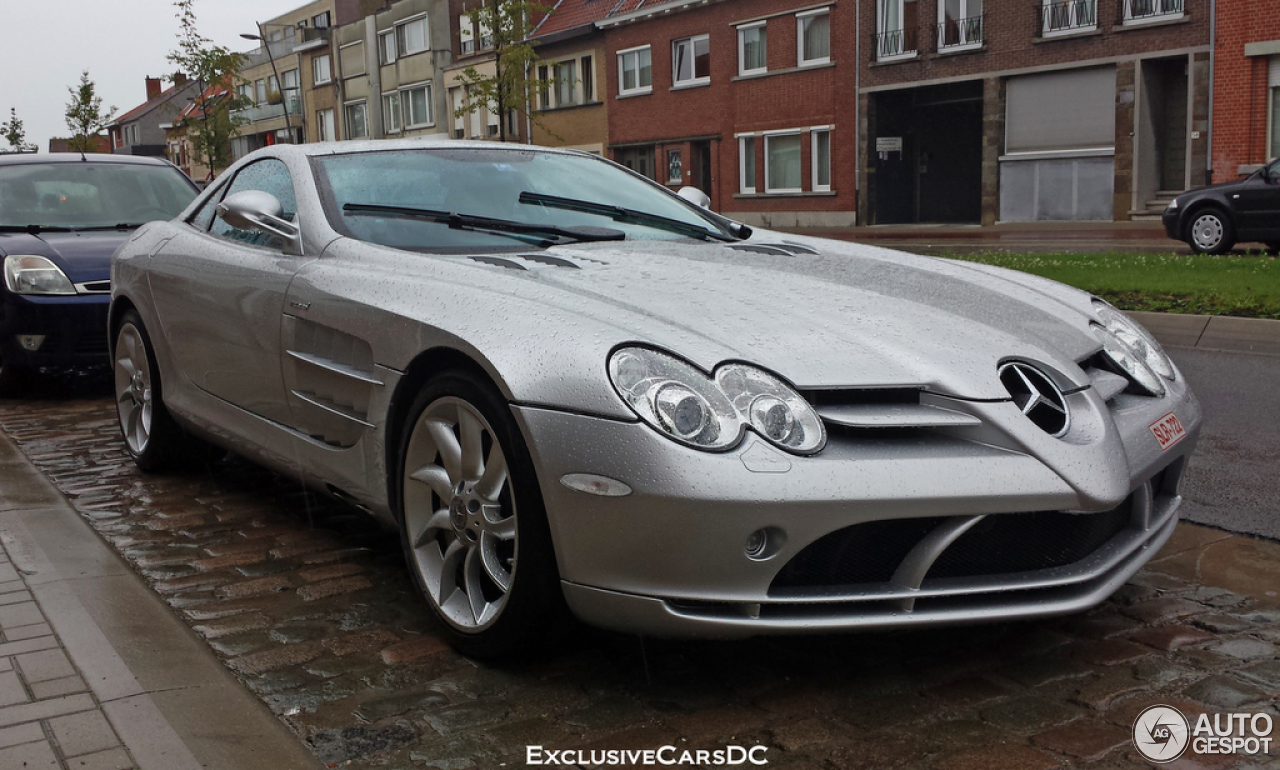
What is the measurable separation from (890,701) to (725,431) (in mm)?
759

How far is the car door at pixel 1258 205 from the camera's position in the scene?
50.8 feet

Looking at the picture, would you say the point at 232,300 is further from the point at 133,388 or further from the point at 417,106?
the point at 417,106

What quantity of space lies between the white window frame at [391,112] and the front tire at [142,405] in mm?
51330

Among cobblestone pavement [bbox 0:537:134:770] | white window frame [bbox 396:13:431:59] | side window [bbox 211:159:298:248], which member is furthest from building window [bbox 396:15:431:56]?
cobblestone pavement [bbox 0:537:134:770]

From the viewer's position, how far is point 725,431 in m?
2.63

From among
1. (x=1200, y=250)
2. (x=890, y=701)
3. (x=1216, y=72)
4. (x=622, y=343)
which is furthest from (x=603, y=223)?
(x=1216, y=72)

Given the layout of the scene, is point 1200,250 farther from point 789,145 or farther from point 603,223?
point 789,145

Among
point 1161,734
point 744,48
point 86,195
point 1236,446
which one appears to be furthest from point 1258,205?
point 744,48

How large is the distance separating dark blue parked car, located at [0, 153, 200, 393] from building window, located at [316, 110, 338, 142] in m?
53.3

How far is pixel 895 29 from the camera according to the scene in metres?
31.3

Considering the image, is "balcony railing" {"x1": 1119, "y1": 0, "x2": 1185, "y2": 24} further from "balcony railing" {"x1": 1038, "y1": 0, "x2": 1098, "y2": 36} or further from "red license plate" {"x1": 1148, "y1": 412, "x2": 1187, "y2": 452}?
"red license plate" {"x1": 1148, "y1": 412, "x2": 1187, "y2": 452}

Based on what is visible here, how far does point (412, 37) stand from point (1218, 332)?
48987mm

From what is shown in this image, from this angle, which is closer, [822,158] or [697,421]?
[697,421]

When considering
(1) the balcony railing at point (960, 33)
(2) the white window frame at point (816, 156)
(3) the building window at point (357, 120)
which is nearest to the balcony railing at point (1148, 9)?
(1) the balcony railing at point (960, 33)
